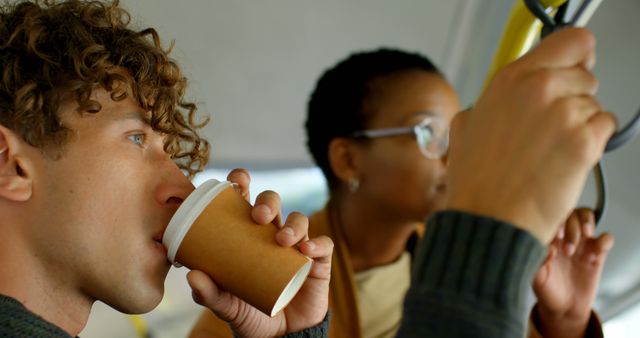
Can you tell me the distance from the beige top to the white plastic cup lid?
0.86 m

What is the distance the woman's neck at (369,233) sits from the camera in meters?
1.72

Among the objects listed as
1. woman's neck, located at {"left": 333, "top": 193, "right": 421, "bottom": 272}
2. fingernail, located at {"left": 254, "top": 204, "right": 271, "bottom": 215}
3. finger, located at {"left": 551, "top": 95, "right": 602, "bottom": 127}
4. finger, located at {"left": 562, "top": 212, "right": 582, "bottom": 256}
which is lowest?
woman's neck, located at {"left": 333, "top": 193, "right": 421, "bottom": 272}

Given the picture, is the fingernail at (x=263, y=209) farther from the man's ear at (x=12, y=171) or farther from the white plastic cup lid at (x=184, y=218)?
the man's ear at (x=12, y=171)

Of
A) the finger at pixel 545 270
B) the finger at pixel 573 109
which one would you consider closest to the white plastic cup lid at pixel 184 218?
the finger at pixel 573 109

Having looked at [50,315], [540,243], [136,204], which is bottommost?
[50,315]

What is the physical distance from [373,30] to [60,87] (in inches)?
58.4

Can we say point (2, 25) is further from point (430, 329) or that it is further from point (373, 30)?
point (373, 30)

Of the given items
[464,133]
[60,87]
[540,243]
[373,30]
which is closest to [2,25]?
[60,87]

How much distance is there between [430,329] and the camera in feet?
1.76

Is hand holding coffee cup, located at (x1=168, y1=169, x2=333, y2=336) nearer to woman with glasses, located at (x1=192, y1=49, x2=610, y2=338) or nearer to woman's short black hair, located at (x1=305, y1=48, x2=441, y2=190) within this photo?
woman with glasses, located at (x1=192, y1=49, x2=610, y2=338)

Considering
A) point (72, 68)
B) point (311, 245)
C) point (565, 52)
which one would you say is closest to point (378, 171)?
point (311, 245)

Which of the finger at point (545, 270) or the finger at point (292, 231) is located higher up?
the finger at point (292, 231)

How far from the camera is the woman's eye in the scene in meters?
0.93

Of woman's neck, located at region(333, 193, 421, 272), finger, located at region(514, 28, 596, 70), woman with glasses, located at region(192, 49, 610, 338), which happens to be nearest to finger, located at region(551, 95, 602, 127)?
finger, located at region(514, 28, 596, 70)
